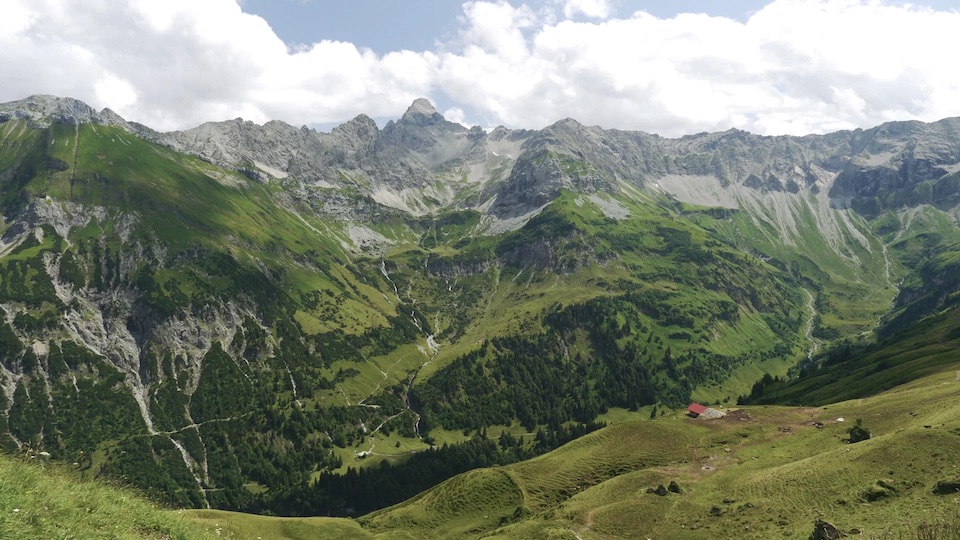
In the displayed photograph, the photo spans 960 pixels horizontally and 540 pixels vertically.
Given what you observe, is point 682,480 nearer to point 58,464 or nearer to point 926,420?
point 926,420

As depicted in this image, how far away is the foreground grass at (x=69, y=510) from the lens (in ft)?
49.5

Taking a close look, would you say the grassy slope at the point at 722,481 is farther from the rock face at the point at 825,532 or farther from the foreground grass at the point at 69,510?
the foreground grass at the point at 69,510

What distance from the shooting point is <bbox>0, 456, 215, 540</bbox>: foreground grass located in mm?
Result: 15086

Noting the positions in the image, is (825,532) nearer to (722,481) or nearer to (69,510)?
(722,481)

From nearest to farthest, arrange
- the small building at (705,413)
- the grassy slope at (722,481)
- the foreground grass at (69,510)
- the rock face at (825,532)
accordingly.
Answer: the foreground grass at (69,510), the rock face at (825,532), the grassy slope at (722,481), the small building at (705,413)

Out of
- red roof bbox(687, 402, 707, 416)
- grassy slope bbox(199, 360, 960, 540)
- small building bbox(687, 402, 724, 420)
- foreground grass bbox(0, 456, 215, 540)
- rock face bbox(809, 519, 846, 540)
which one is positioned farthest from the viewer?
red roof bbox(687, 402, 707, 416)

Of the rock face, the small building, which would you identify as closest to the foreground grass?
the rock face

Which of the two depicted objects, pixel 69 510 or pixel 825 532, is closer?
pixel 69 510

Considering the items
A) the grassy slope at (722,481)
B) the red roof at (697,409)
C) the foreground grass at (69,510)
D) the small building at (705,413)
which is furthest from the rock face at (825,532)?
the red roof at (697,409)

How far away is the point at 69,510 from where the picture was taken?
17703mm

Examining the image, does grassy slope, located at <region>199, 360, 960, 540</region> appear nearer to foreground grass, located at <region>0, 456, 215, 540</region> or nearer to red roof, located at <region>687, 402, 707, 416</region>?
red roof, located at <region>687, 402, 707, 416</region>

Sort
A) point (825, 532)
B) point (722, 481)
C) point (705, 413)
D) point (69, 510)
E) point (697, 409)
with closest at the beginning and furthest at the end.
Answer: point (69, 510) < point (825, 532) < point (722, 481) < point (705, 413) < point (697, 409)

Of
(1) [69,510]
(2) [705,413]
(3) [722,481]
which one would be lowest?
(3) [722,481]

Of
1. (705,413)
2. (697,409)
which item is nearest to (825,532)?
(705,413)
